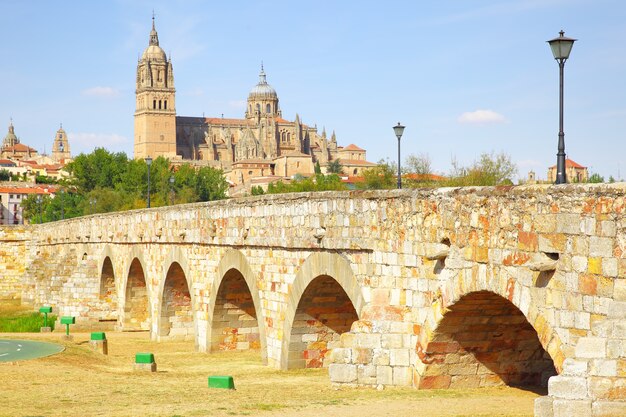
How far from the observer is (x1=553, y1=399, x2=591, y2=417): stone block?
8273 mm

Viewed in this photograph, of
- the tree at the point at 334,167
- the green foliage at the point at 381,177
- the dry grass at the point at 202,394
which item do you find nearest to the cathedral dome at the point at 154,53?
the tree at the point at 334,167

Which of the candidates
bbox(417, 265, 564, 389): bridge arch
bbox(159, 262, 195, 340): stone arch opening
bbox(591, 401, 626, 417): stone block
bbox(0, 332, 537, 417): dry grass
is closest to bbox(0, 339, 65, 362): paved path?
bbox(0, 332, 537, 417): dry grass

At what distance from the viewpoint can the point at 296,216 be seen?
55.5 ft

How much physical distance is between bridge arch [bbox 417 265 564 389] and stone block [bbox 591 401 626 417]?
320 centimetres

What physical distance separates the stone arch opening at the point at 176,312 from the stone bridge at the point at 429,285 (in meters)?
2.80

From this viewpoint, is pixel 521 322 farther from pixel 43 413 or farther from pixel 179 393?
pixel 43 413

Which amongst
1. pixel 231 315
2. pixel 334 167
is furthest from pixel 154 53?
pixel 231 315

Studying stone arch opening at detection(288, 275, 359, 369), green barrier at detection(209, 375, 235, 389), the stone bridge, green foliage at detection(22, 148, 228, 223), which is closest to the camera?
the stone bridge

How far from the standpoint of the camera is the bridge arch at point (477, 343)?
40.1ft

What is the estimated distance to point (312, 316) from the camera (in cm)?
1761

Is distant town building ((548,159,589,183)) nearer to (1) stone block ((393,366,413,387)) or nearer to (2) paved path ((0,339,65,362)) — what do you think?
(2) paved path ((0,339,65,362))

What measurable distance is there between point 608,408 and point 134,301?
1031 inches

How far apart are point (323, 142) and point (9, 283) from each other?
414ft

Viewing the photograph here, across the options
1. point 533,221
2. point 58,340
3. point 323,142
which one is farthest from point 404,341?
point 323,142
